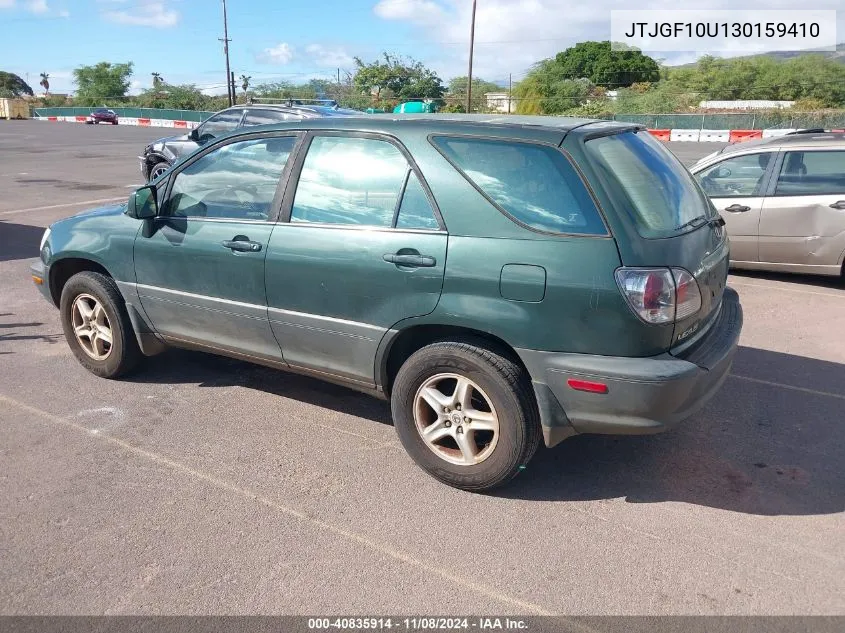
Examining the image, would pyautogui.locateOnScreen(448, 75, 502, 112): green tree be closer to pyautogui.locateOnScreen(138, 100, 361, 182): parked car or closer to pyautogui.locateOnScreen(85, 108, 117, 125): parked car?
pyautogui.locateOnScreen(85, 108, 117, 125): parked car

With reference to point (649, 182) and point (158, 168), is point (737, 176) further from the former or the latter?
point (158, 168)

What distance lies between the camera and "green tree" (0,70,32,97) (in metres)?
113

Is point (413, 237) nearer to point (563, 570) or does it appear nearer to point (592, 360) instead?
point (592, 360)

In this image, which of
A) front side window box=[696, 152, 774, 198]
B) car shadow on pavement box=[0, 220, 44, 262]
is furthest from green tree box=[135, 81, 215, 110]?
front side window box=[696, 152, 774, 198]

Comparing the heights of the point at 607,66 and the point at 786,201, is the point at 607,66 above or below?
above

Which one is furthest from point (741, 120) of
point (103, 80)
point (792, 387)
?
point (103, 80)

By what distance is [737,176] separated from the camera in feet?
26.8

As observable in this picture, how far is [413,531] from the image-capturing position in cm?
329

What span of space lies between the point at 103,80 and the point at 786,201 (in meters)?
108

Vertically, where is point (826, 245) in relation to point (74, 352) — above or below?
above

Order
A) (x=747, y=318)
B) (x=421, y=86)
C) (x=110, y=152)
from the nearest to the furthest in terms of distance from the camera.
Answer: (x=747, y=318) < (x=110, y=152) < (x=421, y=86)

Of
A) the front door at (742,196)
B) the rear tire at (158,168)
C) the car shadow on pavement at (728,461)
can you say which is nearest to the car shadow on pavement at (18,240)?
the rear tire at (158,168)

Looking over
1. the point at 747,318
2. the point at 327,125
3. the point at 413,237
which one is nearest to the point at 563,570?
the point at 413,237

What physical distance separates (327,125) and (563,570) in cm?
258
